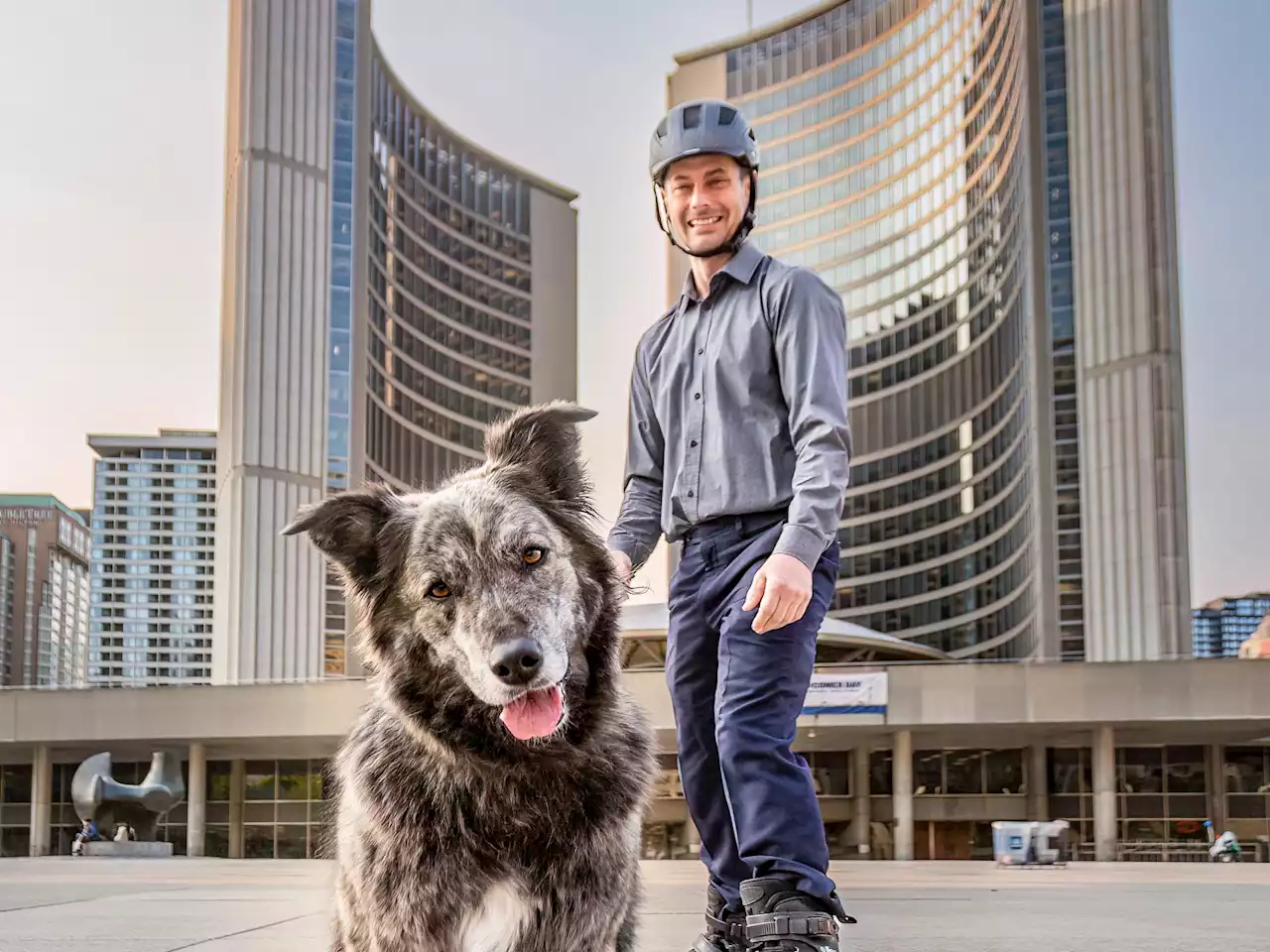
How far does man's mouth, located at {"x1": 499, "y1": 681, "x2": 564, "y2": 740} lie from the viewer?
2.54 metres

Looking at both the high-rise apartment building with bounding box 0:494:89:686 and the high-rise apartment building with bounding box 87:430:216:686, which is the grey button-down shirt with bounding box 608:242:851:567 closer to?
the high-rise apartment building with bounding box 0:494:89:686

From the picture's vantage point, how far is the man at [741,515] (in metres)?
2.70

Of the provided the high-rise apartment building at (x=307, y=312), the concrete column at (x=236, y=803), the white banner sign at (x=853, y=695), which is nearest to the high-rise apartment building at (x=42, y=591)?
the high-rise apartment building at (x=307, y=312)

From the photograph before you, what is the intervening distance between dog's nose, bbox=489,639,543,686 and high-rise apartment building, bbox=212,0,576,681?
4905 centimetres

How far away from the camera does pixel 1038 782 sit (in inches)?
1591

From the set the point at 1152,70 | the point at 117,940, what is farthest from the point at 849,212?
the point at 117,940

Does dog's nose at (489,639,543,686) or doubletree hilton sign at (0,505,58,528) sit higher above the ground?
doubletree hilton sign at (0,505,58,528)

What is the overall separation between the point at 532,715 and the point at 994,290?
74.1 m

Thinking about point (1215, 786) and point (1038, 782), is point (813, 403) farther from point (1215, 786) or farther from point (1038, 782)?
point (1215, 786)

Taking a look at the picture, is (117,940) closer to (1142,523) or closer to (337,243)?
(1142,523)

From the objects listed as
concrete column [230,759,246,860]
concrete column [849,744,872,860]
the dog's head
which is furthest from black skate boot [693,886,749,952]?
concrete column [230,759,246,860]

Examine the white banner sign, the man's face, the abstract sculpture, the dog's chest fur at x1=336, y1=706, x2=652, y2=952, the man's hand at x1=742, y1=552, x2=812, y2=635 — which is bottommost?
the abstract sculpture

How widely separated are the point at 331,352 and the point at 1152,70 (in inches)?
1596

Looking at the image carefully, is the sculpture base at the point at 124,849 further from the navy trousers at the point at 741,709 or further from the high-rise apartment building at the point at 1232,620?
the high-rise apartment building at the point at 1232,620
